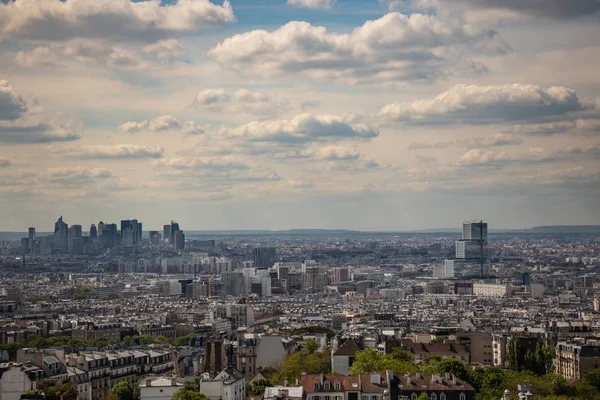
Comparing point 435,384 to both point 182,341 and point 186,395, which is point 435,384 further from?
point 182,341

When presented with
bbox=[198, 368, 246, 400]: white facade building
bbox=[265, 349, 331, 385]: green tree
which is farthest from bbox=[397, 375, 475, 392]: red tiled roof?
bbox=[265, 349, 331, 385]: green tree

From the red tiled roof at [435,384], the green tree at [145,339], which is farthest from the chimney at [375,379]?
the green tree at [145,339]

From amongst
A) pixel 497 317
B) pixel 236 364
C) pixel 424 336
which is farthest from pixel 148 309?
pixel 236 364

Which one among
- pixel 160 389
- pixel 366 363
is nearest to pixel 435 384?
pixel 366 363

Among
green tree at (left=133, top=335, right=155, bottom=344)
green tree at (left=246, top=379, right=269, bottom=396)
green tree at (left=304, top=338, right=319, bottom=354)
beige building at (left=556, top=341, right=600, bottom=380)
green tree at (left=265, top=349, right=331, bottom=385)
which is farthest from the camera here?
green tree at (left=133, top=335, right=155, bottom=344)

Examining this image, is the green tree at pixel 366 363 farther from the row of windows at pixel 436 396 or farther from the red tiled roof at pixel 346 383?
the row of windows at pixel 436 396

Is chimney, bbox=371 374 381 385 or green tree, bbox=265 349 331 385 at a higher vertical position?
chimney, bbox=371 374 381 385

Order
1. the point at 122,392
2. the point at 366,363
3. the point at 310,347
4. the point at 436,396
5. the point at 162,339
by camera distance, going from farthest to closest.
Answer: the point at 162,339, the point at 310,347, the point at 366,363, the point at 122,392, the point at 436,396

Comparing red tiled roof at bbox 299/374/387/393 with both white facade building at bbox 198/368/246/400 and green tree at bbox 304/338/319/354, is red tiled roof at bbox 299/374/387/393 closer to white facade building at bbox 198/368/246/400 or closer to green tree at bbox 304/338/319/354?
white facade building at bbox 198/368/246/400

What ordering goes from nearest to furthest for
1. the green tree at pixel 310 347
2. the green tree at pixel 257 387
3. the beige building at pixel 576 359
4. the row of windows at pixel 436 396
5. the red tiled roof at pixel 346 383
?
1. the row of windows at pixel 436 396
2. the red tiled roof at pixel 346 383
3. the green tree at pixel 257 387
4. the beige building at pixel 576 359
5. the green tree at pixel 310 347
